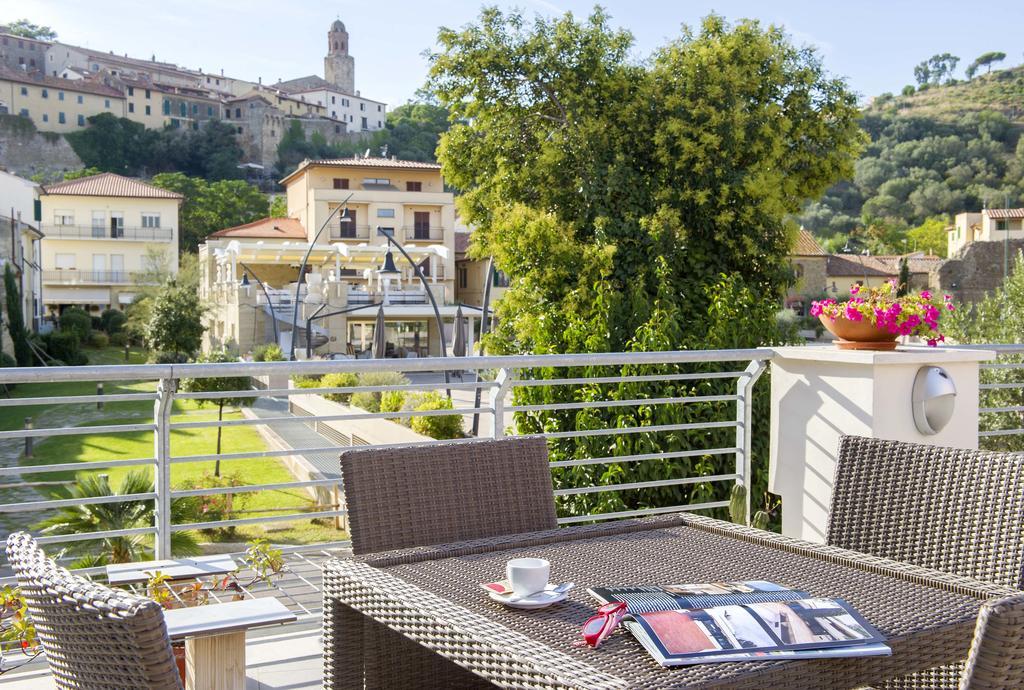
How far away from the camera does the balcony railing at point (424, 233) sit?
181 ft

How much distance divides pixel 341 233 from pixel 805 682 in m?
53.7

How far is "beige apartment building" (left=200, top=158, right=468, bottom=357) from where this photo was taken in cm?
3878

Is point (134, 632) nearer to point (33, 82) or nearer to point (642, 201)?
point (642, 201)

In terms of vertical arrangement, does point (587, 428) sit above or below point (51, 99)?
below

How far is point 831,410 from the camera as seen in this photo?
4.30 meters

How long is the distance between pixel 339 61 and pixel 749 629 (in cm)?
13913

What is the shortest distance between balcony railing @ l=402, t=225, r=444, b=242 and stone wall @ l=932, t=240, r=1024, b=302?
1033 inches

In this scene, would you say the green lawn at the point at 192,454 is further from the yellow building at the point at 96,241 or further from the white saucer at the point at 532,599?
the yellow building at the point at 96,241

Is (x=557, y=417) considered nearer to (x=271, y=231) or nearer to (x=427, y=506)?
(x=427, y=506)

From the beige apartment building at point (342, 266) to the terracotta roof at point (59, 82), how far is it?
3836 centimetres

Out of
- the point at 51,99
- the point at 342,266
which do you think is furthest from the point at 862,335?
the point at 51,99

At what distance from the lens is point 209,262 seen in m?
50.7

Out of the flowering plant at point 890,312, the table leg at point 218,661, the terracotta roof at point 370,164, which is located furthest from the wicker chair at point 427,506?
the terracotta roof at point 370,164

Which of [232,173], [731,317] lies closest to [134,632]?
[731,317]
